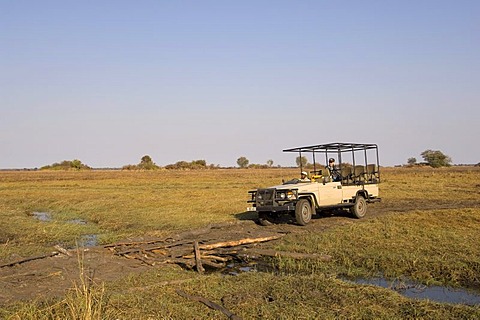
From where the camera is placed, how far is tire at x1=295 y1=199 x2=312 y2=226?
14.6 metres

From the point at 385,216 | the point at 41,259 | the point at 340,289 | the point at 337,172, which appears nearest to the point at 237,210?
the point at 337,172

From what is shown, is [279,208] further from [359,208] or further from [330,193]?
[359,208]

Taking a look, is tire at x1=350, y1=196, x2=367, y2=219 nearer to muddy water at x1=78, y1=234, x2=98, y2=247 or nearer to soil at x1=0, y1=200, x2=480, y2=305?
soil at x1=0, y1=200, x2=480, y2=305

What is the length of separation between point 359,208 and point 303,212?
283 centimetres

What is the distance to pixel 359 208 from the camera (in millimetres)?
16484

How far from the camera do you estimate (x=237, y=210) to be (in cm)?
2042

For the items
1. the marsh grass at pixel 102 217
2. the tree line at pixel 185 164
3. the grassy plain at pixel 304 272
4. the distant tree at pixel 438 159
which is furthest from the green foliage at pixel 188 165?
the grassy plain at pixel 304 272

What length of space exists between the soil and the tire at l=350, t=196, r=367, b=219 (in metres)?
0.26

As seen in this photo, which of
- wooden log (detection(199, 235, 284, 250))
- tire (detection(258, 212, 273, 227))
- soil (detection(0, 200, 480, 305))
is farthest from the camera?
tire (detection(258, 212, 273, 227))

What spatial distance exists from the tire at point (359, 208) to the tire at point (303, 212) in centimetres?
217

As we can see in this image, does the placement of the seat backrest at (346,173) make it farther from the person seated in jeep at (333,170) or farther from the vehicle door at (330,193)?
the vehicle door at (330,193)

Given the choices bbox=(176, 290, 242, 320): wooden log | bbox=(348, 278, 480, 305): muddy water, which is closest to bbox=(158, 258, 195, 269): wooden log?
bbox=(176, 290, 242, 320): wooden log

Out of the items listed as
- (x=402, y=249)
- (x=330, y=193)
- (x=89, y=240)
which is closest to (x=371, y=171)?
(x=330, y=193)

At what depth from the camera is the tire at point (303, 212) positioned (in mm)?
14594
